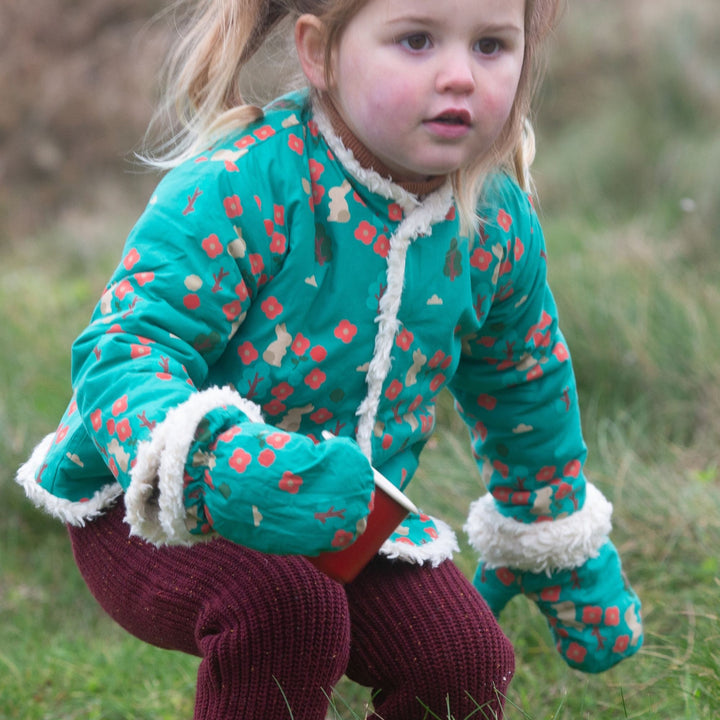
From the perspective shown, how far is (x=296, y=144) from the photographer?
67.2 inches

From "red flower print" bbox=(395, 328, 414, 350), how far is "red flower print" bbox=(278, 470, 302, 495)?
22.5 inches

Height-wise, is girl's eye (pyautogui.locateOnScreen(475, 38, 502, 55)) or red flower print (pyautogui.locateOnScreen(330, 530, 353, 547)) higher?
girl's eye (pyautogui.locateOnScreen(475, 38, 502, 55))

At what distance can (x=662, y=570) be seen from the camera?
2.54m

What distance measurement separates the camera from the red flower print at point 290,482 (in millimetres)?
1218

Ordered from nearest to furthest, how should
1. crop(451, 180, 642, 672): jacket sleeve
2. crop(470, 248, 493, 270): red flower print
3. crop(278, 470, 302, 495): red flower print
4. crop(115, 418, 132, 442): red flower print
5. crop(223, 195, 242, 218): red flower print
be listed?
1. crop(278, 470, 302, 495): red flower print
2. crop(115, 418, 132, 442): red flower print
3. crop(223, 195, 242, 218): red flower print
4. crop(470, 248, 493, 270): red flower print
5. crop(451, 180, 642, 672): jacket sleeve

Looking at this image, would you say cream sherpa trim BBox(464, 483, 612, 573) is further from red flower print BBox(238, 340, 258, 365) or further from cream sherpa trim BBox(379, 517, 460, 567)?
red flower print BBox(238, 340, 258, 365)

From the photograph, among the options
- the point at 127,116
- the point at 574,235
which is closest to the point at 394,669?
the point at 574,235

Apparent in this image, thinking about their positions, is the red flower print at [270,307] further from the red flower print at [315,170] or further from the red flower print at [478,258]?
the red flower print at [478,258]

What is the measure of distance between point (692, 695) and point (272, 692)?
665mm

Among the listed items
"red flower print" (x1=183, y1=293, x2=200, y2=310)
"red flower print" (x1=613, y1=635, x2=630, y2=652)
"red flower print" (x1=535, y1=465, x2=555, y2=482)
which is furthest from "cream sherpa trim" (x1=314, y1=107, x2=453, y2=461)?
"red flower print" (x1=613, y1=635, x2=630, y2=652)

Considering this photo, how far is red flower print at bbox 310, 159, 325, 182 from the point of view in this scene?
1.70 meters

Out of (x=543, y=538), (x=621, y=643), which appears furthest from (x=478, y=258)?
(x=621, y=643)

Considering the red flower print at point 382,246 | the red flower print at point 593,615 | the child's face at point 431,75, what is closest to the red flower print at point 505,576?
the red flower print at point 593,615

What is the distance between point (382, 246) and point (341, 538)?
1.99 ft
